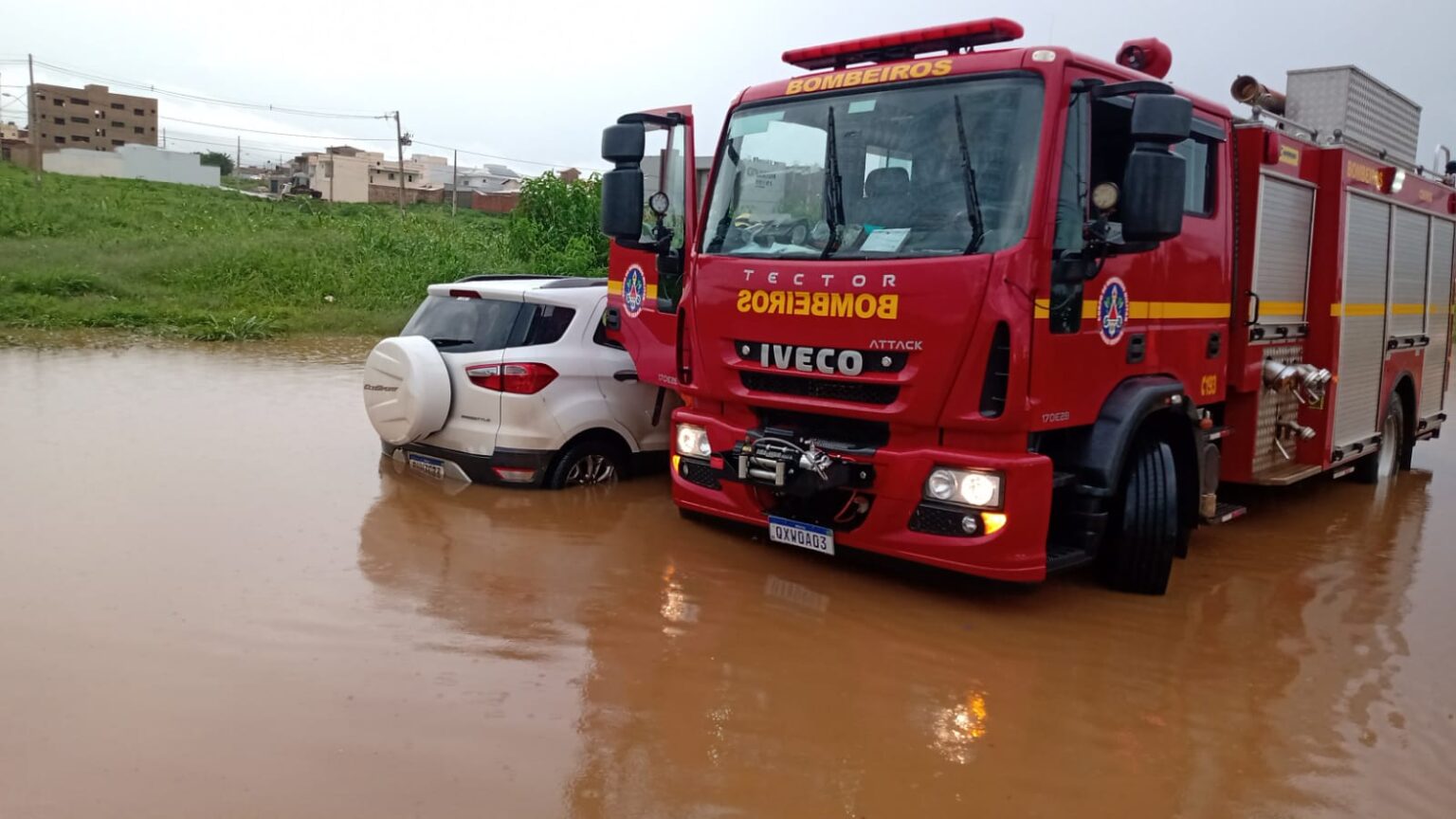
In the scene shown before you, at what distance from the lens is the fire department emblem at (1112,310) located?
18.2 ft

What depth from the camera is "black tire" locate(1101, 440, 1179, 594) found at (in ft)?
19.3

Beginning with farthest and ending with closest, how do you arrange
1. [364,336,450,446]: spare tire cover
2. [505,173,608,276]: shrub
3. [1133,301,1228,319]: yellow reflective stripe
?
[505,173,608,276]: shrub → [364,336,450,446]: spare tire cover → [1133,301,1228,319]: yellow reflective stripe

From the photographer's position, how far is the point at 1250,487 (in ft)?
30.7

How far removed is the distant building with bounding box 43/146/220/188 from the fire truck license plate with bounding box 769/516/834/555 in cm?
5262

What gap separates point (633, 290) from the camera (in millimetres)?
7562

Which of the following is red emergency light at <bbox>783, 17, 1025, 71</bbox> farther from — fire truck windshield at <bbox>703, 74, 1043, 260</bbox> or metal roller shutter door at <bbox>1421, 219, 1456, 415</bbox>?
metal roller shutter door at <bbox>1421, 219, 1456, 415</bbox>

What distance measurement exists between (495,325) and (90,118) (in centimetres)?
6524

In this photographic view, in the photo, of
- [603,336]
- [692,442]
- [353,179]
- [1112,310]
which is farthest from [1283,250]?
[353,179]

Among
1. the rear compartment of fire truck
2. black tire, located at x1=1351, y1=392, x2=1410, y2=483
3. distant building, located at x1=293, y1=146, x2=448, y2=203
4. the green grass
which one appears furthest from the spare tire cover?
distant building, located at x1=293, y1=146, x2=448, y2=203

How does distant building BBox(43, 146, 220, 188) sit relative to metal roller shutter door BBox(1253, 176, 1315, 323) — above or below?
above

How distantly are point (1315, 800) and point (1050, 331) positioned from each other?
7.31ft

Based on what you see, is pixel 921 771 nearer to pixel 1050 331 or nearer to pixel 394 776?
pixel 394 776

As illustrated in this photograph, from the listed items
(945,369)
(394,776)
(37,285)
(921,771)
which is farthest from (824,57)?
(37,285)

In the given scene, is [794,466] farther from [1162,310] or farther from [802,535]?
[1162,310]
